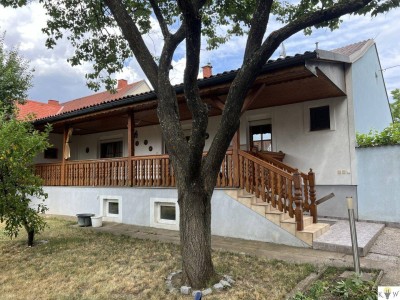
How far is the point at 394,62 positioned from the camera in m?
10.8

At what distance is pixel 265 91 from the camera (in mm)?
7980

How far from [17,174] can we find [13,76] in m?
9.99

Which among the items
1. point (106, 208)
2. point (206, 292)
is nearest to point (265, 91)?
point (206, 292)

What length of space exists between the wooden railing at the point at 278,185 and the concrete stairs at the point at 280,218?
0.35 feet

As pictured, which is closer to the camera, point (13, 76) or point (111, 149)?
point (13, 76)

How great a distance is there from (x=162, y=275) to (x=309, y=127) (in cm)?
624

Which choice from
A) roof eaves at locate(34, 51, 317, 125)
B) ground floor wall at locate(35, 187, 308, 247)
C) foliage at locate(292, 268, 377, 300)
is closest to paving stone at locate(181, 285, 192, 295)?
foliage at locate(292, 268, 377, 300)

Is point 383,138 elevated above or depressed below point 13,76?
below

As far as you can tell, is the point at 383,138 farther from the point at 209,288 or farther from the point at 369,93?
the point at 209,288

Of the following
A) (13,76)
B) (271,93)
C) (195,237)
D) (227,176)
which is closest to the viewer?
(195,237)

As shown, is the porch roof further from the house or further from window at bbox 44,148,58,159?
window at bbox 44,148,58,159

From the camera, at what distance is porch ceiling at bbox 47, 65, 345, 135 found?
6598mm

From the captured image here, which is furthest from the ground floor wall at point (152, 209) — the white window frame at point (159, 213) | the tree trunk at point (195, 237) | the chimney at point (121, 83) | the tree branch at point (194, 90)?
the chimney at point (121, 83)

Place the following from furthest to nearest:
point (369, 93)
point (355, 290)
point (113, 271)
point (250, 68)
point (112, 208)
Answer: point (112, 208) < point (369, 93) < point (113, 271) < point (250, 68) < point (355, 290)
